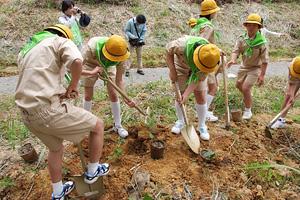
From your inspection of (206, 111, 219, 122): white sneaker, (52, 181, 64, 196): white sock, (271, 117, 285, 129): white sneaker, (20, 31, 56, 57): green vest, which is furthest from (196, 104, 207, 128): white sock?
(20, 31, 56, 57): green vest

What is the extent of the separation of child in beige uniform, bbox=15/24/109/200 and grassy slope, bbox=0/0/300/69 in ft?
18.7

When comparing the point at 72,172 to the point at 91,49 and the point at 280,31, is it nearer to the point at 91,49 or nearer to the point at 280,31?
the point at 91,49

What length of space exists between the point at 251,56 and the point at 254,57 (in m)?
0.05

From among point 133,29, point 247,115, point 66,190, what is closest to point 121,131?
point 66,190

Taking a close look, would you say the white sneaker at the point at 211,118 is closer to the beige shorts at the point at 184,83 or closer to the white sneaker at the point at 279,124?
the white sneaker at the point at 279,124

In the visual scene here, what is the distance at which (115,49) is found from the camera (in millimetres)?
3578

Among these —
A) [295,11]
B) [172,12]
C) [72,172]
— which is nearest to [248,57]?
[72,172]

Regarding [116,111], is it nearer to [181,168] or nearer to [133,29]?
[181,168]

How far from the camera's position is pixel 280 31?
39.1 ft

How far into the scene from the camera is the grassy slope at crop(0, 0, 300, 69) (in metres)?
9.15

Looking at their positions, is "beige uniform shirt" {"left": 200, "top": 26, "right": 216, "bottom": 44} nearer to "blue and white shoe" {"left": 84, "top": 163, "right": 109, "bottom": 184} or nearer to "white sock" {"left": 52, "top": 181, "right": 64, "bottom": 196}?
"blue and white shoe" {"left": 84, "top": 163, "right": 109, "bottom": 184}

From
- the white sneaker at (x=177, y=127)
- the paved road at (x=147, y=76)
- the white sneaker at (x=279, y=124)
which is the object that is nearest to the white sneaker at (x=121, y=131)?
the white sneaker at (x=177, y=127)

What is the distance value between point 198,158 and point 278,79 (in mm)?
4266

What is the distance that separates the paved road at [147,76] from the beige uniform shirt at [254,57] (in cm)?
245
